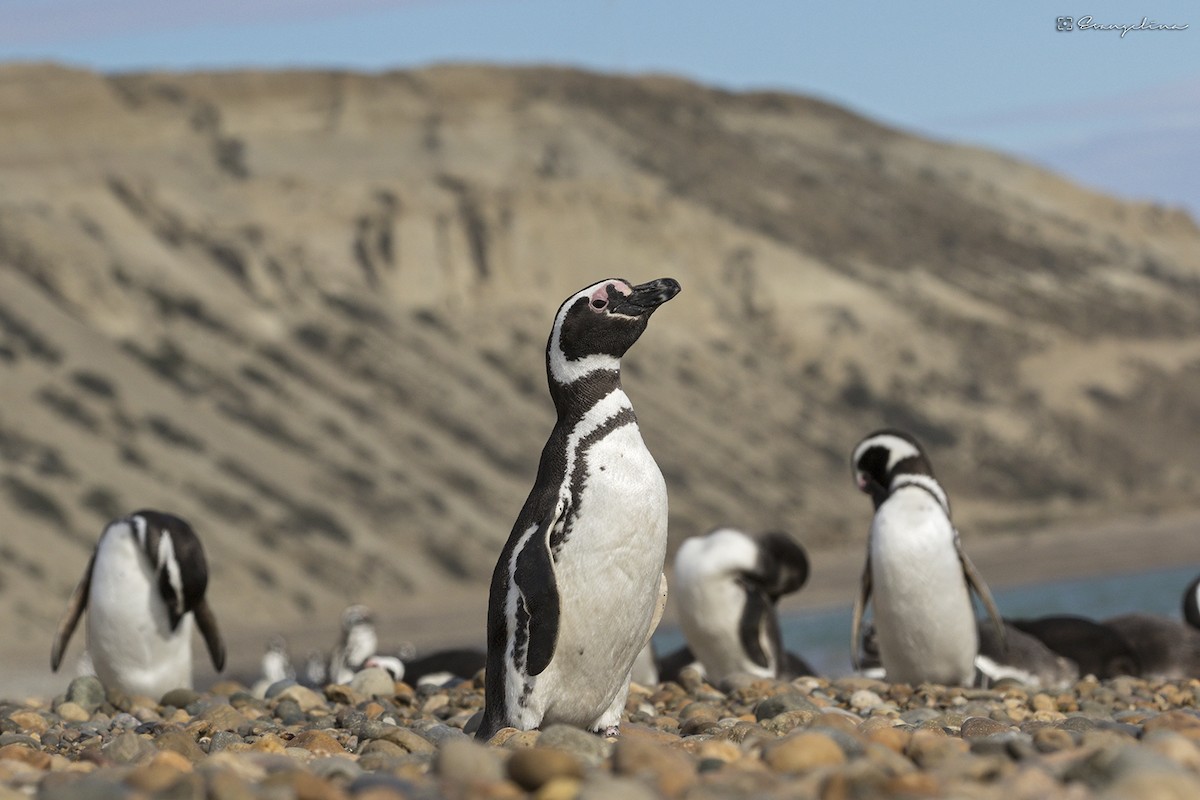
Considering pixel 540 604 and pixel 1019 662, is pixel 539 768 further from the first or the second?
pixel 1019 662

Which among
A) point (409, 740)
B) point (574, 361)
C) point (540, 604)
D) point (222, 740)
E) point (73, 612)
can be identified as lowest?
point (222, 740)

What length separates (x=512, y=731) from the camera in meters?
6.34

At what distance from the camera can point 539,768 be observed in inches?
184

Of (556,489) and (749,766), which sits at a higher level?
(556,489)

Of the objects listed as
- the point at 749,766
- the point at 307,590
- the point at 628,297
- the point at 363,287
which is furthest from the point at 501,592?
the point at 363,287

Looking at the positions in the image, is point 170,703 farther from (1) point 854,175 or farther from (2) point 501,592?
(1) point 854,175

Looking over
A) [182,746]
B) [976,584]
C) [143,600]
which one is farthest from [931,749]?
[143,600]

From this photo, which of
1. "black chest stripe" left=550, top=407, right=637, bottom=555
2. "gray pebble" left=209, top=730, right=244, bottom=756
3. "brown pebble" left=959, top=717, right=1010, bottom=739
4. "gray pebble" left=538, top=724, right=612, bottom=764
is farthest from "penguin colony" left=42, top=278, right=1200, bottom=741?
"brown pebble" left=959, top=717, right=1010, bottom=739

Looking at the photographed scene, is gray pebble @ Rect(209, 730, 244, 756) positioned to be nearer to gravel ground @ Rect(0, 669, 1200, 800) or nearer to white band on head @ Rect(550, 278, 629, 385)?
gravel ground @ Rect(0, 669, 1200, 800)

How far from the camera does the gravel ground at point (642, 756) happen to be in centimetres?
450

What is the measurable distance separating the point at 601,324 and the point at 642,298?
7.7 inches

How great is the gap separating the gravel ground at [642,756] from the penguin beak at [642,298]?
165cm

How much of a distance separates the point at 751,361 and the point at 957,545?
4381 centimetres

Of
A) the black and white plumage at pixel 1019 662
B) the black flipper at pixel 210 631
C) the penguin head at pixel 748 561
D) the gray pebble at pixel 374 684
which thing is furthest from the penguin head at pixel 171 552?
the black and white plumage at pixel 1019 662
